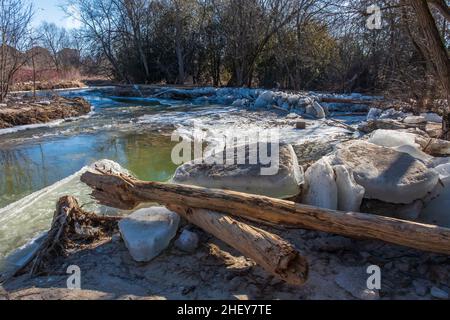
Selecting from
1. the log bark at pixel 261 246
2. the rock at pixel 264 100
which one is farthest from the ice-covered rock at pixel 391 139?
the rock at pixel 264 100

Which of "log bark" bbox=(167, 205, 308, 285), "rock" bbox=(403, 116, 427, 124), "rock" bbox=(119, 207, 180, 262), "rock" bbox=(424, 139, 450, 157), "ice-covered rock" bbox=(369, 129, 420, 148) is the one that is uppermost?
"ice-covered rock" bbox=(369, 129, 420, 148)

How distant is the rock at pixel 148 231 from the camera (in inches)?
116

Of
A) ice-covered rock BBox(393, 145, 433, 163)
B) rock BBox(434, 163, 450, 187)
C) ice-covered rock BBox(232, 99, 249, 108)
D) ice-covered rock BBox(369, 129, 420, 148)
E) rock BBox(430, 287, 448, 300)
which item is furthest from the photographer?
ice-covered rock BBox(232, 99, 249, 108)

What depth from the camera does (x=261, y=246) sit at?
2.43 m

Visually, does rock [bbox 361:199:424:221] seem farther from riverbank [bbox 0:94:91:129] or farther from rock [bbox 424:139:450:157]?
riverbank [bbox 0:94:91:129]

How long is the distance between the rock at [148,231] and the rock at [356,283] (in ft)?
4.32

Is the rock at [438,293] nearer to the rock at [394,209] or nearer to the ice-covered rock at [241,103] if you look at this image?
the rock at [394,209]

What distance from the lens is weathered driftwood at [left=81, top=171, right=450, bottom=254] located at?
251 centimetres

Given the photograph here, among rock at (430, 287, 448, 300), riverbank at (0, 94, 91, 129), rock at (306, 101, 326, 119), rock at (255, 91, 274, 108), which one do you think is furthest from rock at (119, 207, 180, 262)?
rock at (255, 91, 274, 108)

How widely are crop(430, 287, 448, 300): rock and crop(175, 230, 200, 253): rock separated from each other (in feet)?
5.27

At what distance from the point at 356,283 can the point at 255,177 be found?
1.23 m

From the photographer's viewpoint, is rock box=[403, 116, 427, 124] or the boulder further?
the boulder

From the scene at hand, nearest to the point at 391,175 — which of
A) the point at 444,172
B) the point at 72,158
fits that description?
the point at 444,172

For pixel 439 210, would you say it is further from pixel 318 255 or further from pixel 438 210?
pixel 318 255
